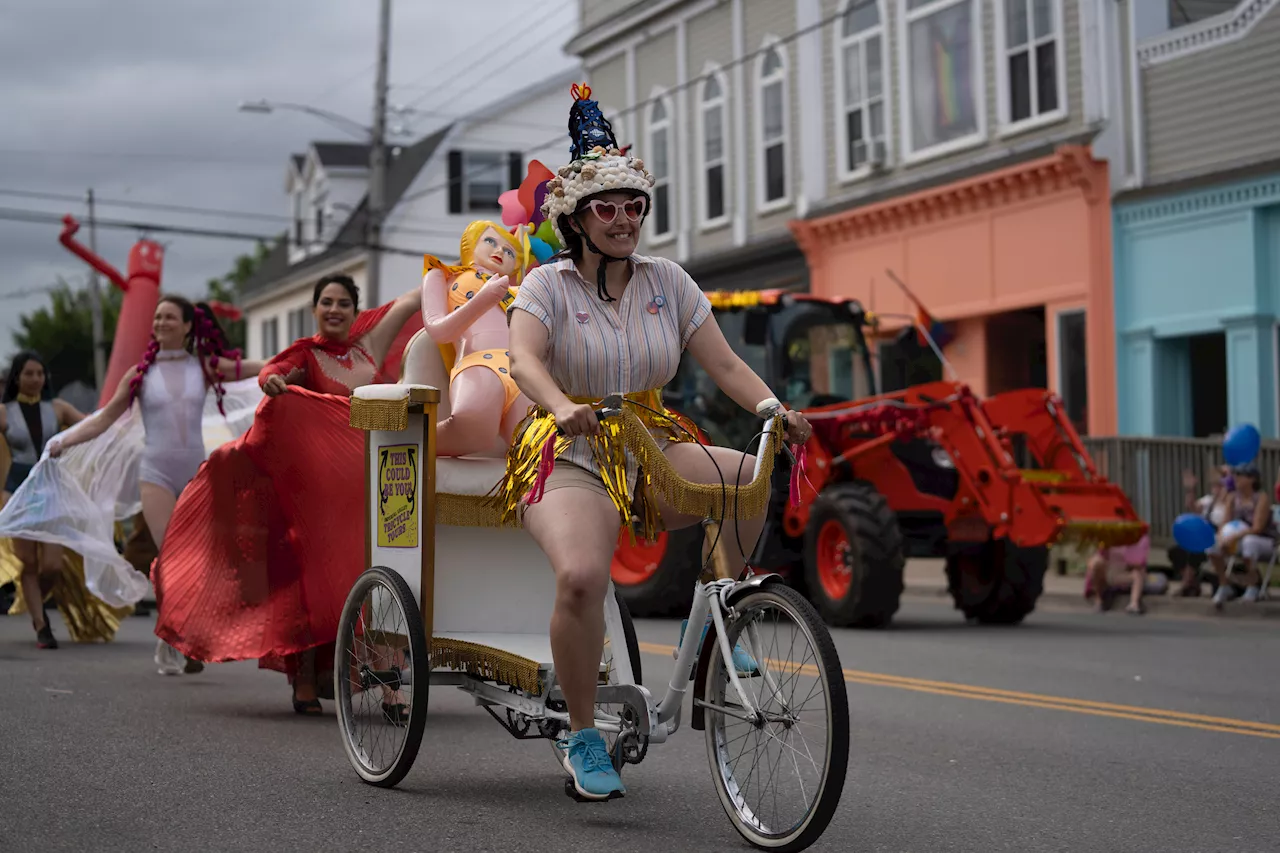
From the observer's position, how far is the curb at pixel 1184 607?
1528 cm

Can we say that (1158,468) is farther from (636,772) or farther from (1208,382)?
(636,772)

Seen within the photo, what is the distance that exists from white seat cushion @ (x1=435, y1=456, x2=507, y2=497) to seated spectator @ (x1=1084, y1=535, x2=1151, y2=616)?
10637 mm

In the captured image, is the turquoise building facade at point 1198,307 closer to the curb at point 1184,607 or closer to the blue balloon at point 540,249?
the curb at point 1184,607

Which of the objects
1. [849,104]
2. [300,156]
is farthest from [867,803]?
[300,156]

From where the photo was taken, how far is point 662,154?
30.9 m

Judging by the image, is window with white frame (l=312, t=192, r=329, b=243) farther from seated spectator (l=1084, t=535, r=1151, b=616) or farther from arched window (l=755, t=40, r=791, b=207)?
seated spectator (l=1084, t=535, r=1151, b=616)

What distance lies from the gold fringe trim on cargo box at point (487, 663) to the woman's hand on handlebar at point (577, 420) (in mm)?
999

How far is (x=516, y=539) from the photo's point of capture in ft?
20.4

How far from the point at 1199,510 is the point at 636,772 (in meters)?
11.6

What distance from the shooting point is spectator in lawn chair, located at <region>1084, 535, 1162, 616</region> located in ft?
51.9

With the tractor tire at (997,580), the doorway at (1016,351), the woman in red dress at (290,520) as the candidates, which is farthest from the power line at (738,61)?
the woman in red dress at (290,520)

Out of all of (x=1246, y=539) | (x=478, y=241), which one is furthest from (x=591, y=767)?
(x=1246, y=539)

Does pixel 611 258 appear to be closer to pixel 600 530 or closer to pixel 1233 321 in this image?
pixel 600 530

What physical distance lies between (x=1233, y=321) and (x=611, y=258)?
15362 mm
